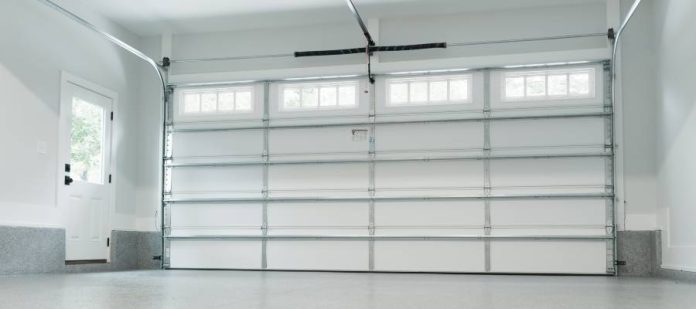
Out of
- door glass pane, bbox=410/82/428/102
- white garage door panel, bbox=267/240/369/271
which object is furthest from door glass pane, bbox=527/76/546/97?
white garage door panel, bbox=267/240/369/271

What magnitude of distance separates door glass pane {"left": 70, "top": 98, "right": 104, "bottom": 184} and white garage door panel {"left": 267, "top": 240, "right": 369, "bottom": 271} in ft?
9.78

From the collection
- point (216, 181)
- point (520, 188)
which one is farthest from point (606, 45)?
point (216, 181)

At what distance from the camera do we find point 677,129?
9516mm

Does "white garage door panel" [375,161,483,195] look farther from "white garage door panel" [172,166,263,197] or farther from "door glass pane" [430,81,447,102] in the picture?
"white garage door panel" [172,166,263,197]

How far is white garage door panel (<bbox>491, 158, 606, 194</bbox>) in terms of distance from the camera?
1093 cm

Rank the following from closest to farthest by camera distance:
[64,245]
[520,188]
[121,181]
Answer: [64,245] < [520,188] < [121,181]

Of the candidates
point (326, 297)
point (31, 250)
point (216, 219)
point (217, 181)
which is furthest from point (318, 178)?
point (326, 297)

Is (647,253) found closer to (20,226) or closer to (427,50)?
(427,50)

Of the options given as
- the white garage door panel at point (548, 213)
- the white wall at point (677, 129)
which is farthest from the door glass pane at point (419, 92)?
the white wall at point (677, 129)

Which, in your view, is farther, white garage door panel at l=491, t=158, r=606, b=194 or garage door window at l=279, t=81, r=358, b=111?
garage door window at l=279, t=81, r=358, b=111

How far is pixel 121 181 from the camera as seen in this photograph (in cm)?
1214

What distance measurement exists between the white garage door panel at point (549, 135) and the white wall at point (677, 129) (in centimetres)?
93

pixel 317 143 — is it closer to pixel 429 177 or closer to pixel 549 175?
pixel 429 177

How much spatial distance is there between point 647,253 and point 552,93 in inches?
107
